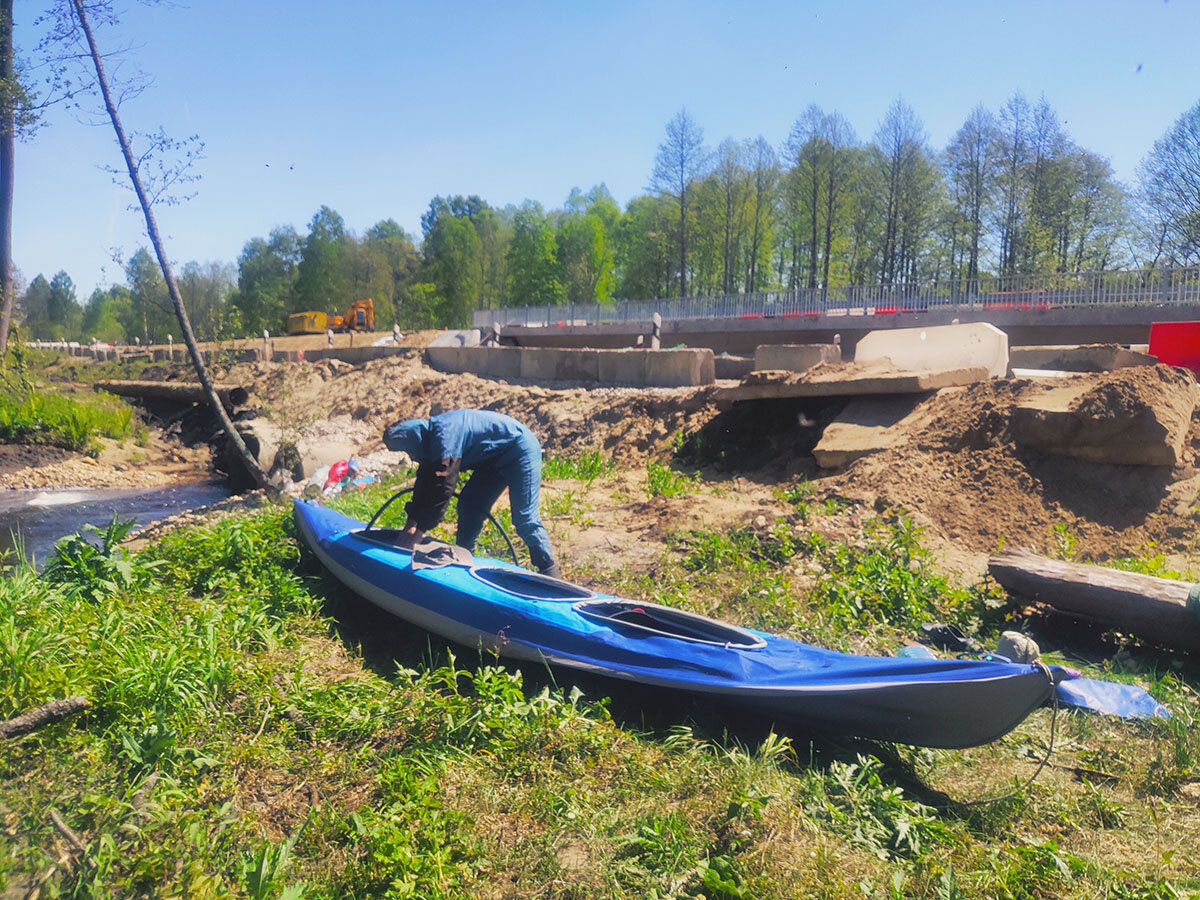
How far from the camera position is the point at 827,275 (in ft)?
140

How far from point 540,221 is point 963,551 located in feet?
170

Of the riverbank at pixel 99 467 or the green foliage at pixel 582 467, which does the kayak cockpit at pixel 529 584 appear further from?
the riverbank at pixel 99 467

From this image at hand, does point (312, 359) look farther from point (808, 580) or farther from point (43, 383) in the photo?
point (808, 580)

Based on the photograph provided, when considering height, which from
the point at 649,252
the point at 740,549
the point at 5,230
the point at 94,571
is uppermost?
the point at 649,252

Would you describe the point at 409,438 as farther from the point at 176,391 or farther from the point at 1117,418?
the point at 176,391

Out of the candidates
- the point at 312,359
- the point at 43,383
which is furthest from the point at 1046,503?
the point at 312,359

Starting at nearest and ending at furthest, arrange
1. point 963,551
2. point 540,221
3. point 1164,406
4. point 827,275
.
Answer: point 963,551, point 1164,406, point 827,275, point 540,221

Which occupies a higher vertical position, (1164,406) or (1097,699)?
(1164,406)

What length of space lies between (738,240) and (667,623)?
46.4m

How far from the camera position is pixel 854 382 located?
931cm

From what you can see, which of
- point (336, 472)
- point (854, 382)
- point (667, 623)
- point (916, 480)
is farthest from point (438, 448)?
point (336, 472)

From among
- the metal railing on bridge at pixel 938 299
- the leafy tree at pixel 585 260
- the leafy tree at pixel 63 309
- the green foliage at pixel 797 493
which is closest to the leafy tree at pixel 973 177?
the metal railing on bridge at pixel 938 299

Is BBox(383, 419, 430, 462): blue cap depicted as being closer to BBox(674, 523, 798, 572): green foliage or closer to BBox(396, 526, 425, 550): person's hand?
BBox(396, 526, 425, 550): person's hand

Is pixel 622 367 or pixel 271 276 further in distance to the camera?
pixel 271 276
